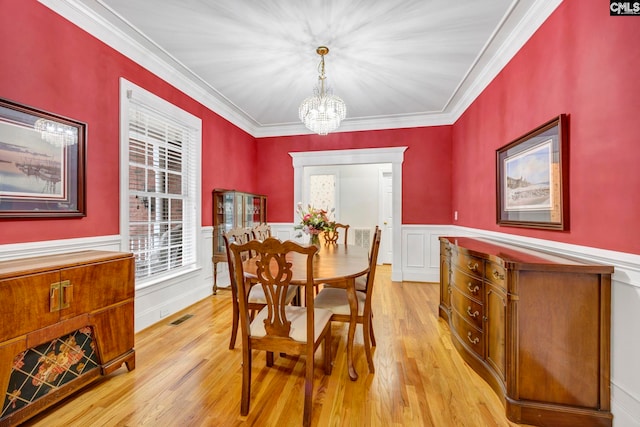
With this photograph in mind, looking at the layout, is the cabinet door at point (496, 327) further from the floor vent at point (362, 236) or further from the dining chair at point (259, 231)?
the floor vent at point (362, 236)

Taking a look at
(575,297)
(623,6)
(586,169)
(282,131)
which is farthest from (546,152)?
(282,131)

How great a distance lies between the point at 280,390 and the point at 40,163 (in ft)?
7.40

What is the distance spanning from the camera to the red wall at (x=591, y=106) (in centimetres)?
143

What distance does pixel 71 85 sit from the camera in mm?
2154

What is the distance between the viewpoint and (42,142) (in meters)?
1.94

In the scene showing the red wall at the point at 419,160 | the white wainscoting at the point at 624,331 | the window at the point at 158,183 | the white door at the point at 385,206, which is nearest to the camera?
the white wainscoting at the point at 624,331

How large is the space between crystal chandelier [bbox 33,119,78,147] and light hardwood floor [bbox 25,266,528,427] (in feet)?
5.68

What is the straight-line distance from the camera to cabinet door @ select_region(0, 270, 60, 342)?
4.60ft

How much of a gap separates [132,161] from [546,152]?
359 centimetres

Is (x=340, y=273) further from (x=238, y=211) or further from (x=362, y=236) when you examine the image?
(x=362, y=236)

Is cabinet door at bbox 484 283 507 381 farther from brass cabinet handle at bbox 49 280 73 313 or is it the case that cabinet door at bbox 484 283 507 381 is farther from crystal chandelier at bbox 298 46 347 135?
brass cabinet handle at bbox 49 280 73 313

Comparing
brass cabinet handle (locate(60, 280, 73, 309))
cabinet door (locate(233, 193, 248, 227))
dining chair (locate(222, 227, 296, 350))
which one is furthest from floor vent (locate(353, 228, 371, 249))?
brass cabinet handle (locate(60, 280, 73, 309))

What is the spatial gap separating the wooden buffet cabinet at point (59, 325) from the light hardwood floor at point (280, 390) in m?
0.15

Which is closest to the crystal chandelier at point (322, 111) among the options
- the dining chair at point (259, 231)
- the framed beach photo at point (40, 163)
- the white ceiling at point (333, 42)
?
the white ceiling at point (333, 42)
